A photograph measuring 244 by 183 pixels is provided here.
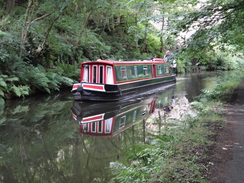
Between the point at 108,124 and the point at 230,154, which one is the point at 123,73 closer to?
the point at 108,124

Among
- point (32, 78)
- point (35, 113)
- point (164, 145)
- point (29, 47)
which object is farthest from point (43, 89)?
point (164, 145)

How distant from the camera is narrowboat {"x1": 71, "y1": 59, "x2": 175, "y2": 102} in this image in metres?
10.9

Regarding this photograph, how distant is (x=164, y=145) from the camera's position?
428 cm

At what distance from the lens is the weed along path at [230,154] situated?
117 inches

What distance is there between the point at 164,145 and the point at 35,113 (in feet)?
20.4

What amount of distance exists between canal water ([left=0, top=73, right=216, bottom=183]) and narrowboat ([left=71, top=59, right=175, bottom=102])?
440 mm

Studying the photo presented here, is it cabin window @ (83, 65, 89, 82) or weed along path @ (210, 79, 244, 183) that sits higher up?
cabin window @ (83, 65, 89, 82)

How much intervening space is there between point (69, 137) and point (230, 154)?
3929mm

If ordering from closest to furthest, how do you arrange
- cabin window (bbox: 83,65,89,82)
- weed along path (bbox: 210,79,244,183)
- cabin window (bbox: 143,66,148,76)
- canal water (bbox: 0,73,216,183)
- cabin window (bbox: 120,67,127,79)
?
weed along path (bbox: 210,79,244,183), canal water (bbox: 0,73,216,183), cabin window (bbox: 83,65,89,82), cabin window (bbox: 120,67,127,79), cabin window (bbox: 143,66,148,76)

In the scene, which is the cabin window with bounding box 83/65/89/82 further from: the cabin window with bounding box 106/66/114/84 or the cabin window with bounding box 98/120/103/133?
the cabin window with bounding box 98/120/103/133

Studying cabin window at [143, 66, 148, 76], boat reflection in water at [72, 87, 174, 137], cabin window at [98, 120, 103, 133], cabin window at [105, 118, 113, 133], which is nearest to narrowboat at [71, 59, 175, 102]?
boat reflection in water at [72, 87, 174, 137]

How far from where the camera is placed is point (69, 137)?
6.32 meters

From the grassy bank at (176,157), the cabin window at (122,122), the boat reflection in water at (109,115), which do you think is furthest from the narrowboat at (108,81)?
the grassy bank at (176,157)

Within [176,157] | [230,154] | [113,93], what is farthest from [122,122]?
[230,154]
